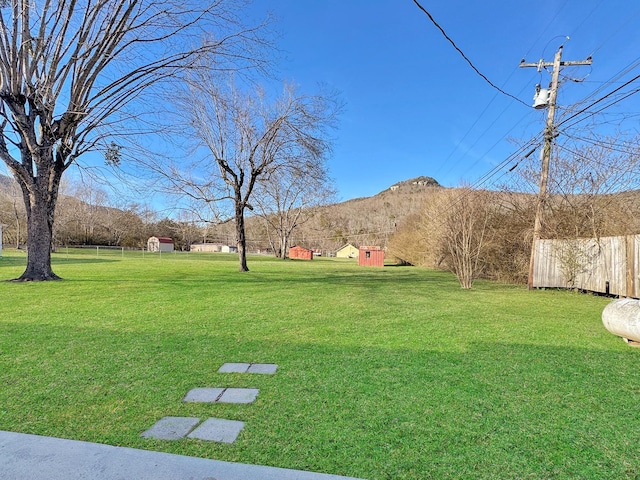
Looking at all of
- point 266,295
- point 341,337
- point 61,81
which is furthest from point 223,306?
point 61,81

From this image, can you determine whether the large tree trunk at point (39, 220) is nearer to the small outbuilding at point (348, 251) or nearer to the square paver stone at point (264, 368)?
the square paver stone at point (264, 368)

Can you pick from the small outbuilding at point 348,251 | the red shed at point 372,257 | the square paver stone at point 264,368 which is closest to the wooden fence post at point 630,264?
the square paver stone at point 264,368

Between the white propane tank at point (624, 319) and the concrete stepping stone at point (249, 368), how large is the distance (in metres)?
4.10

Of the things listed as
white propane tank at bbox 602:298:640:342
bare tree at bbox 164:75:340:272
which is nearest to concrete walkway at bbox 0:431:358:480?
white propane tank at bbox 602:298:640:342

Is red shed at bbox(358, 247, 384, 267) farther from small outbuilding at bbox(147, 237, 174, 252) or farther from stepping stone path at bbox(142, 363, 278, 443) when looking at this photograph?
small outbuilding at bbox(147, 237, 174, 252)

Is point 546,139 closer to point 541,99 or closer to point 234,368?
point 541,99

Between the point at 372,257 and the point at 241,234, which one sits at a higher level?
the point at 241,234

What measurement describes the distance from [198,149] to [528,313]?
12.5 m

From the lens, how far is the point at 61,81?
8.27m

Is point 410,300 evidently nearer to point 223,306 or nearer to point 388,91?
point 223,306

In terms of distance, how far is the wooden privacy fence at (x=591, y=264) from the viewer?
26.0 feet

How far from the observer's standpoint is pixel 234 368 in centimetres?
311

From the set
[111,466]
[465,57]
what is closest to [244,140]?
[465,57]

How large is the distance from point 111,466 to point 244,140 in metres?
13.2
